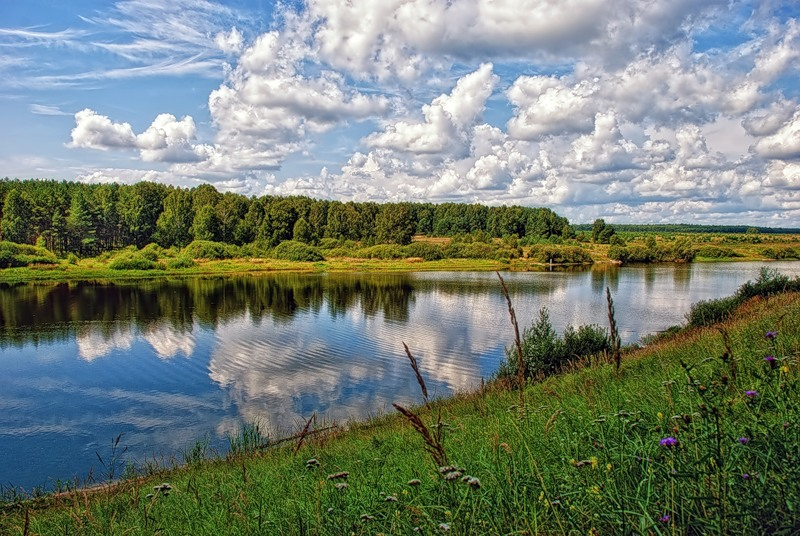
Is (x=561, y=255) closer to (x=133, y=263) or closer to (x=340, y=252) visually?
(x=340, y=252)

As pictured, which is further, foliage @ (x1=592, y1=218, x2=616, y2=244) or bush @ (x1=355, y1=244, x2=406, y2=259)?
foliage @ (x1=592, y1=218, x2=616, y2=244)

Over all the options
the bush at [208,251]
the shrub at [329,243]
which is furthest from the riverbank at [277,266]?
the shrub at [329,243]

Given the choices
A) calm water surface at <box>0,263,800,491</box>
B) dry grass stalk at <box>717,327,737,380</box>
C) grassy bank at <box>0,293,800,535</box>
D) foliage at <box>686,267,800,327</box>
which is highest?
dry grass stalk at <box>717,327,737,380</box>

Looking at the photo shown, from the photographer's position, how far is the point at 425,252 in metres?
118

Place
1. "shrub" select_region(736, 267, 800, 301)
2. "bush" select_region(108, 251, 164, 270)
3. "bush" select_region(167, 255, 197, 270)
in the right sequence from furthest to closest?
"bush" select_region(167, 255, 197, 270) < "bush" select_region(108, 251, 164, 270) < "shrub" select_region(736, 267, 800, 301)

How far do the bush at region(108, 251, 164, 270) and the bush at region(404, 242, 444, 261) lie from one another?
51915mm

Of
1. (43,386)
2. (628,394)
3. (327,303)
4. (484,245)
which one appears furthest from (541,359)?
(484,245)

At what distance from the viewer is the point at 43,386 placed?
1001 inches

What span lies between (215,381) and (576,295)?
43392mm

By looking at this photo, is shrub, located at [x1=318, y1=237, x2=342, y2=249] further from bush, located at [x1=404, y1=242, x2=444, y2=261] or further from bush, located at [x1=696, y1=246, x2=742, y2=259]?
bush, located at [x1=696, y1=246, x2=742, y2=259]

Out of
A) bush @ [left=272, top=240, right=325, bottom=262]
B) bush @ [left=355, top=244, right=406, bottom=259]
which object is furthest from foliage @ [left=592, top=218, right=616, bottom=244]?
bush @ [left=272, top=240, right=325, bottom=262]

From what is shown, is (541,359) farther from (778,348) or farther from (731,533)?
(731,533)

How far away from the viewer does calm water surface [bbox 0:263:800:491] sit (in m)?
19.5

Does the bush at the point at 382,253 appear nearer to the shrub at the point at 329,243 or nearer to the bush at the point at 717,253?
the shrub at the point at 329,243
